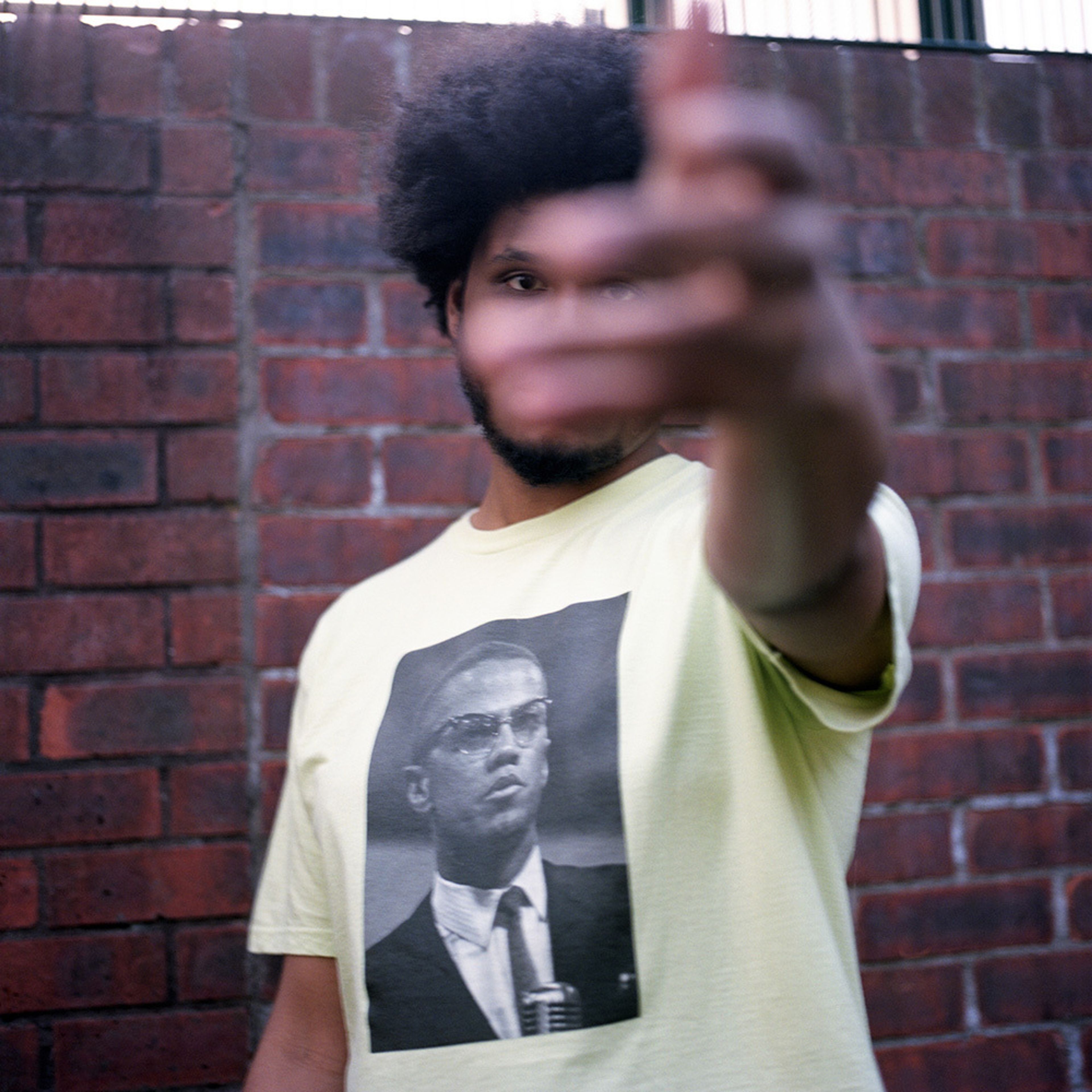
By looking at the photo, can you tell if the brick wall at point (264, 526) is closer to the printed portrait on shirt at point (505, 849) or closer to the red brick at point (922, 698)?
the red brick at point (922, 698)

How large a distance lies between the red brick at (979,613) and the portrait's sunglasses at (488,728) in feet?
2.89

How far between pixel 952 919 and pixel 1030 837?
0.65ft

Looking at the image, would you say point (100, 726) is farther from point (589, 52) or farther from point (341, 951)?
point (589, 52)

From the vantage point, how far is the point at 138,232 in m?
1.54

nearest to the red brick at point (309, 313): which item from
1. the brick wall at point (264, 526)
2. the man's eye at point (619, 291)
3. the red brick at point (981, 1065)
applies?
the brick wall at point (264, 526)

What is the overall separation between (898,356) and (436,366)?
815 mm

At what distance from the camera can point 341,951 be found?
112cm

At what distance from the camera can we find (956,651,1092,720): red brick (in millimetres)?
1613

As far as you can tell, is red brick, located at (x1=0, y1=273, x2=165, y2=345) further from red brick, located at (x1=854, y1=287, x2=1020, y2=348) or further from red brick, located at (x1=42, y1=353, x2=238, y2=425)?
red brick, located at (x1=854, y1=287, x2=1020, y2=348)

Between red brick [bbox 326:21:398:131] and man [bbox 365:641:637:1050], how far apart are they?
1.01 m

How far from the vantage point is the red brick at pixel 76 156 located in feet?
4.99

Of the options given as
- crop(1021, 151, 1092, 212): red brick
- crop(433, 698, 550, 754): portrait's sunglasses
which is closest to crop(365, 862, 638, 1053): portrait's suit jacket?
crop(433, 698, 550, 754): portrait's sunglasses

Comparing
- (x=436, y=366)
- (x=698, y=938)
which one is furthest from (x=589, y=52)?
(x=698, y=938)

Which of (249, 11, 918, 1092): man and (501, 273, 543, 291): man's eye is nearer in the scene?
(249, 11, 918, 1092): man
